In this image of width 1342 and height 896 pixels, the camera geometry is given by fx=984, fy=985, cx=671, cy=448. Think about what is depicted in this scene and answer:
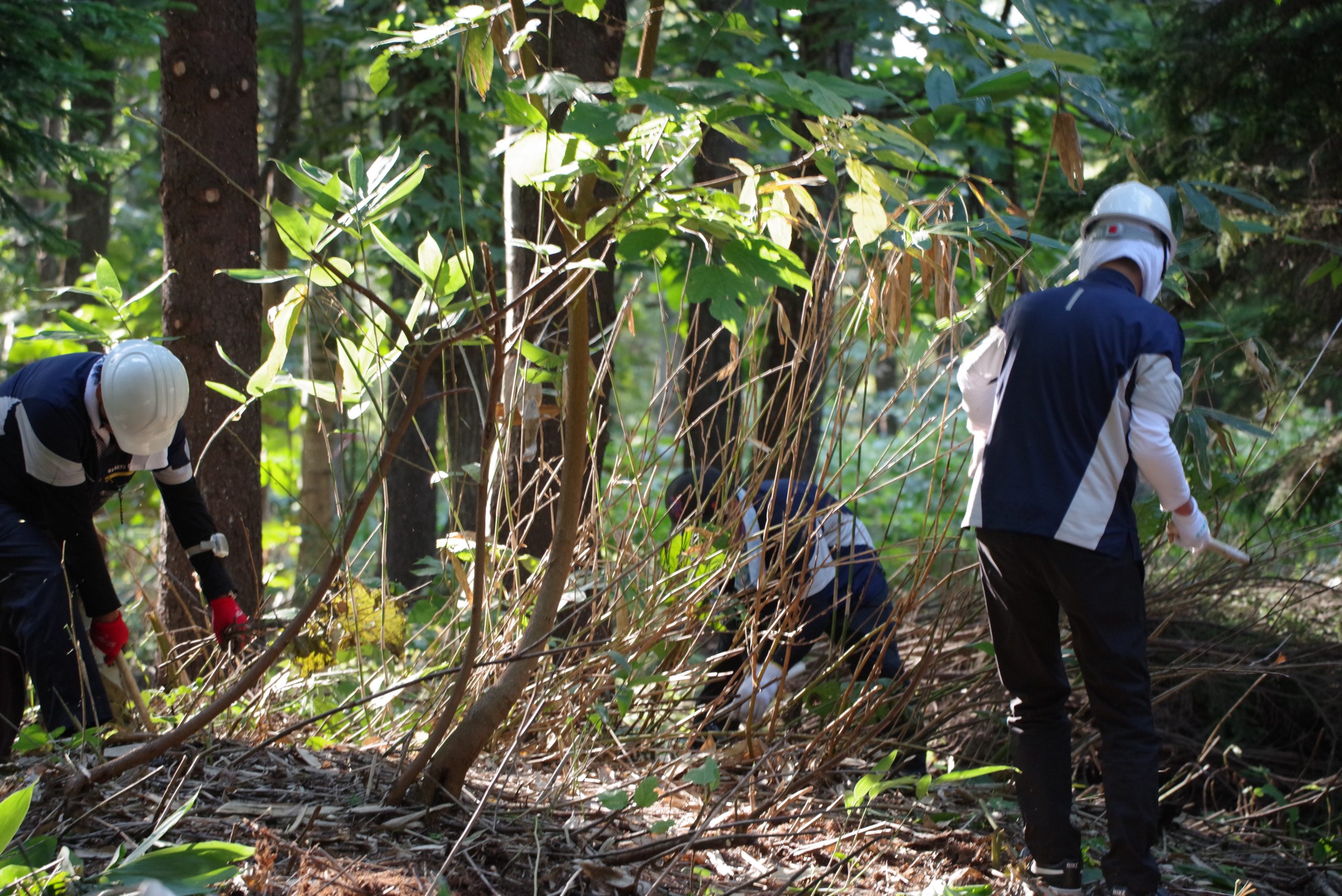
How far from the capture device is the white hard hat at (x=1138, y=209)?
250 cm

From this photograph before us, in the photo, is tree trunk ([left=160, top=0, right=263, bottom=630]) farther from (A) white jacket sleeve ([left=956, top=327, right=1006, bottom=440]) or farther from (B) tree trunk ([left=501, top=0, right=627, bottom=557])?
(A) white jacket sleeve ([left=956, top=327, right=1006, bottom=440])

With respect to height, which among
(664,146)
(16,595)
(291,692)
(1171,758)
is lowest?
(1171,758)

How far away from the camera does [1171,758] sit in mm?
3584

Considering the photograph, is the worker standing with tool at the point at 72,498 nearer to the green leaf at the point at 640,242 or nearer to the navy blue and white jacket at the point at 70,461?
the navy blue and white jacket at the point at 70,461

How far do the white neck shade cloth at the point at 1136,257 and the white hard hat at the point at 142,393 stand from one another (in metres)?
2.54

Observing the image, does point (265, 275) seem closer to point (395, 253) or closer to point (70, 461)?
point (395, 253)

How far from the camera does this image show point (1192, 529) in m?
2.41

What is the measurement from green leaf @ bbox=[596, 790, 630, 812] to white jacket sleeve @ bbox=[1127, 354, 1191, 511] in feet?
4.67

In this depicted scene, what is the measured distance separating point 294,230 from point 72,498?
A: 1692mm

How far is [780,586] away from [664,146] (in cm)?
126

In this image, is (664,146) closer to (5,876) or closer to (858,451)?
(858,451)

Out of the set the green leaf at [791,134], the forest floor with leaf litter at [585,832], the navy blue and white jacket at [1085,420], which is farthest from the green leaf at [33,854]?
the navy blue and white jacket at [1085,420]

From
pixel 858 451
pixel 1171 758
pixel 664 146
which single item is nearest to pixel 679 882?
pixel 858 451

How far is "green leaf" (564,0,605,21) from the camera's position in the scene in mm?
1745
